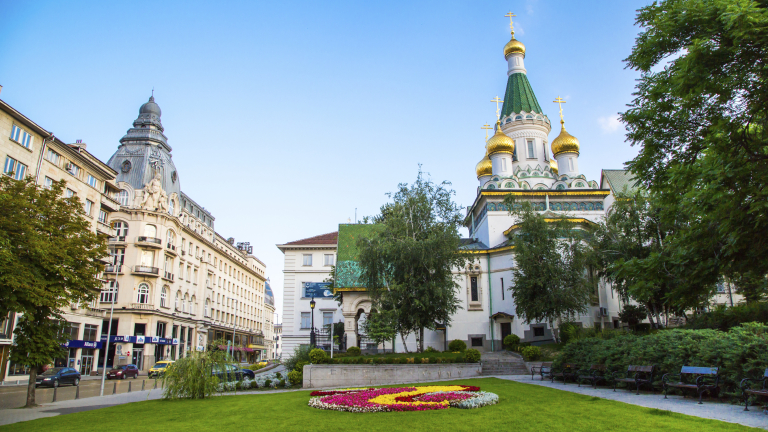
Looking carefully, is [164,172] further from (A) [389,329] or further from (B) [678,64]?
(B) [678,64]

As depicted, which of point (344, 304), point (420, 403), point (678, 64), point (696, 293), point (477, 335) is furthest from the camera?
point (477, 335)

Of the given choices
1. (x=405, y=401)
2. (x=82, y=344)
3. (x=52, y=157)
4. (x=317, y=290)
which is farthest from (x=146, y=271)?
(x=405, y=401)

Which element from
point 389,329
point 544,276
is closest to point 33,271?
point 389,329

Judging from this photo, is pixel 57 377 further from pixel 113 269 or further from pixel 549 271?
pixel 549 271

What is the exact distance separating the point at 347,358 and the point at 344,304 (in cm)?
1164

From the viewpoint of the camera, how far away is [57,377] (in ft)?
98.2

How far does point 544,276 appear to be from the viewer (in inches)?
1149

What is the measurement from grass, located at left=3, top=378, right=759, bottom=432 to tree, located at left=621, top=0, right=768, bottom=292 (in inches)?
139

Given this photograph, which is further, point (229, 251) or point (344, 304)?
point (229, 251)

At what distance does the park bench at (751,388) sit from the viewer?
10662 mm

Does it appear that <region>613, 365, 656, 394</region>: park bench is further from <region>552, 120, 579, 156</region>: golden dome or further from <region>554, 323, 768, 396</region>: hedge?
<region>552, 120, 579, 156</region>: golden dome

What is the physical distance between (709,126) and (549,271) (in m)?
19.9

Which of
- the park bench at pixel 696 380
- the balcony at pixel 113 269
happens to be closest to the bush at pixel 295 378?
the park bench at pixel 696 380

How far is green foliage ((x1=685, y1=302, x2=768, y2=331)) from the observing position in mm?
20188
